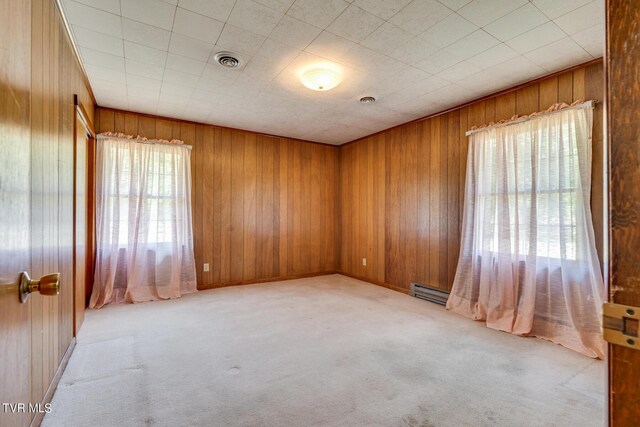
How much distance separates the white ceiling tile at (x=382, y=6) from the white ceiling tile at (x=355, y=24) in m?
0.04

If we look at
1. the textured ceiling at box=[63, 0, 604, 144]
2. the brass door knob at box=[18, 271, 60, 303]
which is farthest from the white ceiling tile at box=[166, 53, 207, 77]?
the brass door knob at box=[18, 271, 60, 303]

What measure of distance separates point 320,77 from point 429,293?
118 inches

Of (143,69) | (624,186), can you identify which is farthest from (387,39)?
(143,69)

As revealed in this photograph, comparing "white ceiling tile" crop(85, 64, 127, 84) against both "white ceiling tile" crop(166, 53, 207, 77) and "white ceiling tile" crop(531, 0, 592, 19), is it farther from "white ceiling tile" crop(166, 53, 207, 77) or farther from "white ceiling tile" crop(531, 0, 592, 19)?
"white ceiling tile" crop(531, 0, 592, 19)

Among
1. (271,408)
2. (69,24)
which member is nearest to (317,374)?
(271,408)

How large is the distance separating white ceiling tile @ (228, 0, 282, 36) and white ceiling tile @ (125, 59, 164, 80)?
1.14 meters

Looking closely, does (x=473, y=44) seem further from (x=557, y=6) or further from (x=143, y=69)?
(x=143, y=69)

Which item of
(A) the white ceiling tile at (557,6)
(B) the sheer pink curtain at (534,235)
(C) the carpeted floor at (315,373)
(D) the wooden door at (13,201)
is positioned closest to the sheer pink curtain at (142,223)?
(C) the carpeted floor at (315,373)

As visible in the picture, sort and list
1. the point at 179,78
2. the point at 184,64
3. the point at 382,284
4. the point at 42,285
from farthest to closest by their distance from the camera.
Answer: the point at 382,284, the point at 179,78, the point at 184,64, the point at 42,285

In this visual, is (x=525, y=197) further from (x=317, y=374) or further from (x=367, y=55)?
(x=317, y=374)

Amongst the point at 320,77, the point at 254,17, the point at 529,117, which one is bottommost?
the point at 529,117

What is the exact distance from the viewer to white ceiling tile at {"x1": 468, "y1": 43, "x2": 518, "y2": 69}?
2383mm

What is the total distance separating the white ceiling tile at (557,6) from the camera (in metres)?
1.86

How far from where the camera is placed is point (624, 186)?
59 cm
